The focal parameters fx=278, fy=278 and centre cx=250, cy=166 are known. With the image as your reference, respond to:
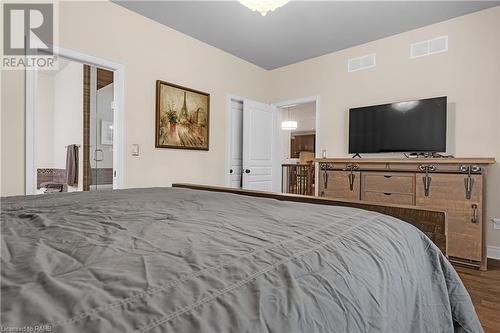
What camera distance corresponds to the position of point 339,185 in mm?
3719

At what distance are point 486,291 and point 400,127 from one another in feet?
6.63

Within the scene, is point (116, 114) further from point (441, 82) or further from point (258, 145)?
point (441, 82)

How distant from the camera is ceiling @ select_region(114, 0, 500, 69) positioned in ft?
Result: 10.1

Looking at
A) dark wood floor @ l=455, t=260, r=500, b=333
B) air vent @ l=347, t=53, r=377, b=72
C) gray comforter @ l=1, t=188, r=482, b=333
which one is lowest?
dark wood floor @ l=455, t=260, r=500, b=333

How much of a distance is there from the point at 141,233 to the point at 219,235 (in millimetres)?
231

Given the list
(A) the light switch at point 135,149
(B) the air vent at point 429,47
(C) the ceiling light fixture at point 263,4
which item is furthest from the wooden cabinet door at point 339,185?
(A) the light switch at point 135,149

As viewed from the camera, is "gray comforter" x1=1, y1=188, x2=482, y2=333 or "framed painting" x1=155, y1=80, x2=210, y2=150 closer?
"gray comforter" x1=1, y1=188, x2=482, y2=333

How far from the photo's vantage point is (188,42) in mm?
3883

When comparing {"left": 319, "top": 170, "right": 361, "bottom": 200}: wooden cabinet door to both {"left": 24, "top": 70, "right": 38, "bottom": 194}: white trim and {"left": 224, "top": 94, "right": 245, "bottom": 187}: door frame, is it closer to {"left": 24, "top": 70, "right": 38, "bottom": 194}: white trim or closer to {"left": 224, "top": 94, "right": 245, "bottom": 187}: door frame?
{"left": 224, "top": 94, "right": 245, "bottom": 187}: door frame

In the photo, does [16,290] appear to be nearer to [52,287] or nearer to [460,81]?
[52,287]

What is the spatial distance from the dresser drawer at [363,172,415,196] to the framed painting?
7.43ft

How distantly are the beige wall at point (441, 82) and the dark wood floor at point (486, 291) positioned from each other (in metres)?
0.66

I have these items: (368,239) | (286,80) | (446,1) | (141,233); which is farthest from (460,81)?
(141,233)

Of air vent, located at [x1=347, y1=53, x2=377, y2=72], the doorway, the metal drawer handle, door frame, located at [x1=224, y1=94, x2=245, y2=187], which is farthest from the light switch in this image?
the metal drawer handle
